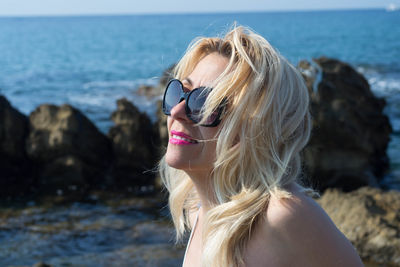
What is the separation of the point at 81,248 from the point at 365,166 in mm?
5441

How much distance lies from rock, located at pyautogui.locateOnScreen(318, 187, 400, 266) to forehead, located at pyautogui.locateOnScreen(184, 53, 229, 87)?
12.9 feet

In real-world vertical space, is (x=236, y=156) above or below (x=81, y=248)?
above

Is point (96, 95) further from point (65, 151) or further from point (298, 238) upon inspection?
point (298, 238)

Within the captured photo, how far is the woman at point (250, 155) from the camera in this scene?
1.89m

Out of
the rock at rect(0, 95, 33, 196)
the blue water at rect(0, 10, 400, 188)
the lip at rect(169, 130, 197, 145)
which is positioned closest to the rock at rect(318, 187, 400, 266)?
the blue water at rect(0, 10, 400, 188)

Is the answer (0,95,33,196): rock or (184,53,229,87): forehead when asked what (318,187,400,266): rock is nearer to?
(184,53,229,87): forehead

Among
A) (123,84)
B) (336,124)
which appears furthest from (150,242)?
(123,84)

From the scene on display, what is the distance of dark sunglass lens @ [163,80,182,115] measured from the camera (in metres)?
2.29

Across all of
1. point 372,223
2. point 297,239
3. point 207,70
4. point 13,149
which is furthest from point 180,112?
point 13,149

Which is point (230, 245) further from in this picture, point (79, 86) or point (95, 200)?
point (79, 86)

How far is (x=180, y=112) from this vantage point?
223cm

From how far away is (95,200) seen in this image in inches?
353

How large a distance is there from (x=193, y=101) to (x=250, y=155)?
349 millimetres

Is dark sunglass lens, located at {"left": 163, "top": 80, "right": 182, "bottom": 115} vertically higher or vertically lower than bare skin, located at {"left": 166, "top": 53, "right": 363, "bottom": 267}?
higher
